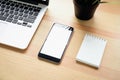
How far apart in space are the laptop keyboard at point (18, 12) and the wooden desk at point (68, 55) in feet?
0.15

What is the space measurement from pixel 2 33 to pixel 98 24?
360 mm

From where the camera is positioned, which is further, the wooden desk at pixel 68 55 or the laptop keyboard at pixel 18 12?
the laptop keyboard at pixel 18 12

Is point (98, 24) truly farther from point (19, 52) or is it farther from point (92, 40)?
point (19, 52)

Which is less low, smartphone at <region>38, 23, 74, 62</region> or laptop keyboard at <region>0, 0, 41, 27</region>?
laptop keyboard at <region>0, 0, 41, 27</region>

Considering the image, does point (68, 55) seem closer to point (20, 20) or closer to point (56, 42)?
point (56, 42)

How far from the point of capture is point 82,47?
758mm

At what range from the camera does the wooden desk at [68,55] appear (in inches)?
27.3

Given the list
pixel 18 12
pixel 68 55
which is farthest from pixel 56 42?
pixel 18 12

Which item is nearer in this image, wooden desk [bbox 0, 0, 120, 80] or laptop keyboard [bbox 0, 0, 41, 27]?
wooden desk [bbox 0, 0, 120, 80]

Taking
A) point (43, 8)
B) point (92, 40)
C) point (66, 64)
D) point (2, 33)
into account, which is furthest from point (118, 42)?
point (2, 33)

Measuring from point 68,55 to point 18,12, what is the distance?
0.85 feet

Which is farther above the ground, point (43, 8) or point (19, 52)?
point (43, 8)

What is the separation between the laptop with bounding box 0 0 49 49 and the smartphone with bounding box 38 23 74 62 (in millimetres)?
62

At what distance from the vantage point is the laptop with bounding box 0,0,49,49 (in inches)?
30.0
